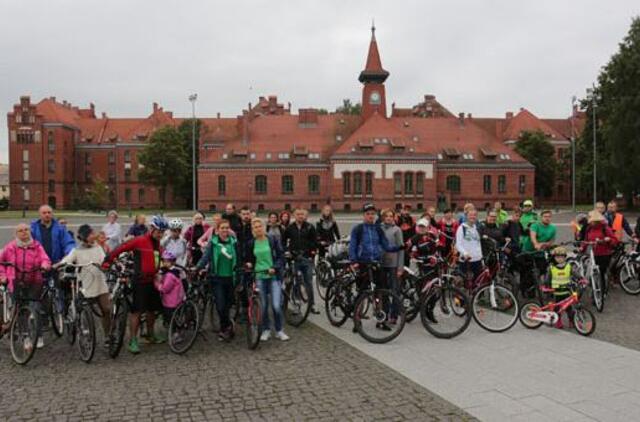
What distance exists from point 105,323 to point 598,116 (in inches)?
2019

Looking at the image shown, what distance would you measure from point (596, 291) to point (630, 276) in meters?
2.65

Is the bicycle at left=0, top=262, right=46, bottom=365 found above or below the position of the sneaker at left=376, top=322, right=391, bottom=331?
above

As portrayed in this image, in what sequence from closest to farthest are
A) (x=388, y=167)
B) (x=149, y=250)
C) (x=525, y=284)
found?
(x=149, y=250), (x=525, y=284), (x=388, y=167)

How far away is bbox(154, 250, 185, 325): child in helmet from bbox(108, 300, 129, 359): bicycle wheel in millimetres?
524

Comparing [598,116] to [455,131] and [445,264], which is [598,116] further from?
[445,264]

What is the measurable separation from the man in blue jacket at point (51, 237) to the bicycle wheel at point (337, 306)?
13.4 feet

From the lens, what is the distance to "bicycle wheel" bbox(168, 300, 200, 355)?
292 inches

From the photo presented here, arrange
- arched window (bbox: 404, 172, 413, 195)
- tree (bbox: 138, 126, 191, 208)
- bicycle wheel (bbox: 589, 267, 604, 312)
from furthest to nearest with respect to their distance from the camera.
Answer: tree (bbox: 138, 126, 191, 208), arched window (bbox: 404, 172, 413, 195), bicycle wheel (bbox: 589, 267, 604, 312)

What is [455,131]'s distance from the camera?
224 ft

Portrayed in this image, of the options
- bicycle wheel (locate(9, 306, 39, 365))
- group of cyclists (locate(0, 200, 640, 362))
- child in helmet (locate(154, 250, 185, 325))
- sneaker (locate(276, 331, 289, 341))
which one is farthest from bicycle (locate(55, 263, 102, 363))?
sneaker (locate(276, 331, 289, 341))

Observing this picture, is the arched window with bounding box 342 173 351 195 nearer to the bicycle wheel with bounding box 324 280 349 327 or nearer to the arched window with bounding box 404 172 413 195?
the arched window with bounding box 404 172 413 195

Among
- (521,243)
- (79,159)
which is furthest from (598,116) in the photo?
(79,159)

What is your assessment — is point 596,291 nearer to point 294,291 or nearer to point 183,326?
point 294,291

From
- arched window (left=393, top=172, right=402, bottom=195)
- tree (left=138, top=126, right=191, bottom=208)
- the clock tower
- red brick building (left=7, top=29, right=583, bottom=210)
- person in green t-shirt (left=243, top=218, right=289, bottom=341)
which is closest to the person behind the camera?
person in green t-shirt (left=243, top=218, right=289, bottom=341)
